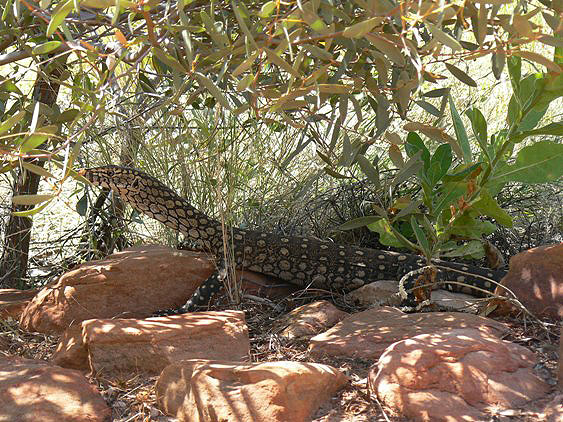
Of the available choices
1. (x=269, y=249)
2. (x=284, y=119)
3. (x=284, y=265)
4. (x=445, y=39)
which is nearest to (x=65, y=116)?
(x=284, y=119)

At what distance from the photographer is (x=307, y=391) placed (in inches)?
113

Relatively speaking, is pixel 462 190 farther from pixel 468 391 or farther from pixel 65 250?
pixel 65 250

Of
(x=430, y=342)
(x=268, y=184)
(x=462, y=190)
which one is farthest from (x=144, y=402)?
→ (x=268, y=184)

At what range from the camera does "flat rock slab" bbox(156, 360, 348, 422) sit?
276cm

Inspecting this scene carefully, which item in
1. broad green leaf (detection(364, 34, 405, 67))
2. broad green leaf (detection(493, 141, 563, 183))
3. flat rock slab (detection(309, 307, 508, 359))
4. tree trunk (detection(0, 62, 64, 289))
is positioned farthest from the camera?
tree trunk (detection(0, 62, 64, 289))

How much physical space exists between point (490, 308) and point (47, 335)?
2.75 meters

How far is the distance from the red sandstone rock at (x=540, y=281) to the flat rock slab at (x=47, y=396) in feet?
7.62

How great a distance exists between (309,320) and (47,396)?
1678 millimetres

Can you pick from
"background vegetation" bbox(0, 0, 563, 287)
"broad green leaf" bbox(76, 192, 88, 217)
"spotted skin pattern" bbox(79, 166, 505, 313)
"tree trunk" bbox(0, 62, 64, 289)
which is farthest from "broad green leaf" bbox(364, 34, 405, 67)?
"tree trunk" bbox(0, 62, 64, 289)

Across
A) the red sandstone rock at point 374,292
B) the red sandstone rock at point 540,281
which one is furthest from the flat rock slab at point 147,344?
the red sandstone rock at point 540,281

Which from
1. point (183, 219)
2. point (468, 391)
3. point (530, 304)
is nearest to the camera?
point (468, 391)

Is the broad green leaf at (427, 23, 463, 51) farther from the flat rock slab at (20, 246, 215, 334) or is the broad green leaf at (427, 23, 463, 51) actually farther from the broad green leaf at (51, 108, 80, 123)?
the flat rock slab at (20, 246, 215, 334)

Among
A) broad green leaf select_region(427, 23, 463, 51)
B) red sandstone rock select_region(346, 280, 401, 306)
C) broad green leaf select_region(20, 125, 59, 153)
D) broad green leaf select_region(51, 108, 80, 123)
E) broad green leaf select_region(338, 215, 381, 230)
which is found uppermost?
broad green leaf select_region(51, 108, 80, 123)

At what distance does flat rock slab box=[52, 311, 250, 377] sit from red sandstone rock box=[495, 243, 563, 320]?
159 cm
